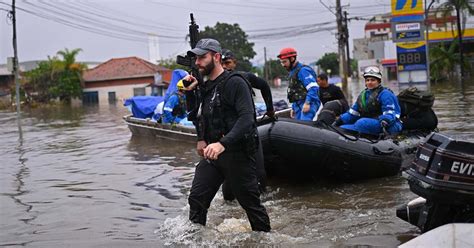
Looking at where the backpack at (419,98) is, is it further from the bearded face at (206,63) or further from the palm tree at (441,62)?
the palm tree at (441,62)

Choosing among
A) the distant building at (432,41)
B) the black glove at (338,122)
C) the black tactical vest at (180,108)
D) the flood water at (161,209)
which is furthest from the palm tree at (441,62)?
the black glove at (338,122)

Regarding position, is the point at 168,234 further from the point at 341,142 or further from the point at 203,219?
the point at 341,142

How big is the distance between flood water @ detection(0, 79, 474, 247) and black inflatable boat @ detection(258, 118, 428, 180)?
231mm

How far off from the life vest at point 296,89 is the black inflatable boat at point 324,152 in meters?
0.91

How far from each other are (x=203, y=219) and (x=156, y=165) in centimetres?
518

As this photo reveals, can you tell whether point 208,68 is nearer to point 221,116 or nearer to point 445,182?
point 221,116

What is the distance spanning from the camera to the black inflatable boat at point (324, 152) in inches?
258

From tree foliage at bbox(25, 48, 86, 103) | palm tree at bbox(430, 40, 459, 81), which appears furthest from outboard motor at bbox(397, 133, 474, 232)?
tree foliage at bbox(25, 48, 86, 103)

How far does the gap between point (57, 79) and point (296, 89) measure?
1906 inches

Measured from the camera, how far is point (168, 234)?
5320mm

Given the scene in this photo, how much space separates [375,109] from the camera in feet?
24.3

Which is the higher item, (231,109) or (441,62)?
(441,62)

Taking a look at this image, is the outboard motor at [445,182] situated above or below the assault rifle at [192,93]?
below

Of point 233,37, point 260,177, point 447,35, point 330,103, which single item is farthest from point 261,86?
point 233,37
